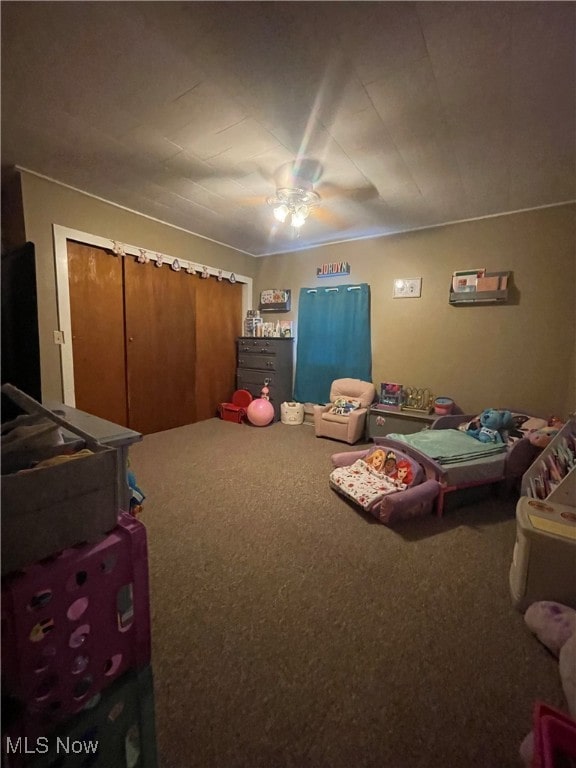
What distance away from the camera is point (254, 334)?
15.3ft

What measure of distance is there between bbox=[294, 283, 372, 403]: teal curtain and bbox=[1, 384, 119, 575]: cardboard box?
11.6 feet

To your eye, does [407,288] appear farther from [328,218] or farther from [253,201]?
[253,201]

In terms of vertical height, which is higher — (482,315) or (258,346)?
(482,315)

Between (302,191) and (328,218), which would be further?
(328,218)

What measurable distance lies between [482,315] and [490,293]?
236 mm

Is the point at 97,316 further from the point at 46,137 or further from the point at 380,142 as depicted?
the point at 380,142

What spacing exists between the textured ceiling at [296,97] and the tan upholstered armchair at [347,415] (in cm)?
208

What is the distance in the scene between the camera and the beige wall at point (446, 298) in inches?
108

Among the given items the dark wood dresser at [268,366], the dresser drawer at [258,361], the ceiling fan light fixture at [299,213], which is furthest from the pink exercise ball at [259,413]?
the ceiling fan light fixture at [299,213]

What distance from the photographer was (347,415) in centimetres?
356

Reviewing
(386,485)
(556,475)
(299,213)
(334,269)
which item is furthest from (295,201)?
(556,475)

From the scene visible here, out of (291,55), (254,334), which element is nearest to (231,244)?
(254,334)

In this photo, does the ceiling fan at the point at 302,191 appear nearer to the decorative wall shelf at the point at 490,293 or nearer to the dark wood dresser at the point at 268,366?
the decorative wall shelf at the point at 490,293

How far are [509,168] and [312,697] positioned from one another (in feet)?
10.8
